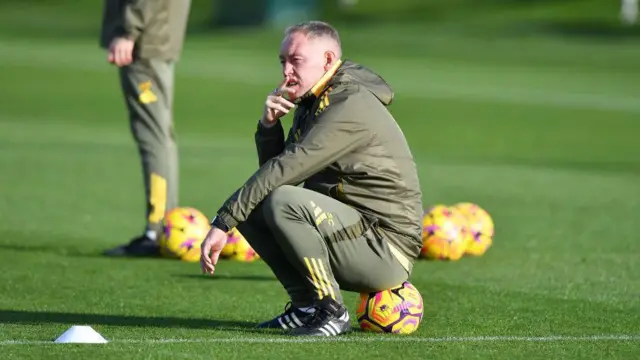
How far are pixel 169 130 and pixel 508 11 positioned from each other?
4757cm

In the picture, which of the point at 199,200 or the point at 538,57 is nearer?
the point at 199,200

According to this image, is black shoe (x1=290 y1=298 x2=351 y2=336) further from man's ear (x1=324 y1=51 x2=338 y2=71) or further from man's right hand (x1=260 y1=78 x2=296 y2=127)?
man's ear (x1=324 y1=51 x2=338 y2=71)

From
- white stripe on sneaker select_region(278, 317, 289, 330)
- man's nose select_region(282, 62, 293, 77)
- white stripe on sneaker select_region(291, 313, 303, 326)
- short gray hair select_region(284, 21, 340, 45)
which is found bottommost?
white stripe on sneaker select_region(278, 317, 289, 330)

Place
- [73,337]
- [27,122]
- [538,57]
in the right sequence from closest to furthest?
[73,337] < [27,122] < [538,57]

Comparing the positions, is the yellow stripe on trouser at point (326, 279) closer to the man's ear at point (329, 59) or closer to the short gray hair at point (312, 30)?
the man's ear at point (329, 59)

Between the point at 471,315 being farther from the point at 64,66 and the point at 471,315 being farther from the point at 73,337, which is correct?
the point at 64,66

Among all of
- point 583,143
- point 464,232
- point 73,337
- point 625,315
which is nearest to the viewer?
point 73,337

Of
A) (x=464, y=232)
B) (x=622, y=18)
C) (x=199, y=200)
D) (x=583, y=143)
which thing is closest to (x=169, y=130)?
(x=464, y=232)

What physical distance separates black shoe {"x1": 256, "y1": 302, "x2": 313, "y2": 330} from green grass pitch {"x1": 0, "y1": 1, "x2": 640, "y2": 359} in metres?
0.14

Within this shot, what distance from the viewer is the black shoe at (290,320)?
23.2 feet

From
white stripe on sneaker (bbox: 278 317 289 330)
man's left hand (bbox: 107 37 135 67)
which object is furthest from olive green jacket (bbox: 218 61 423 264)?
man's left hand (bbox: 107 37 135 67)

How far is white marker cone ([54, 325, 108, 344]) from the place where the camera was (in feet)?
21.6

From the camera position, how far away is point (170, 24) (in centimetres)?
1030

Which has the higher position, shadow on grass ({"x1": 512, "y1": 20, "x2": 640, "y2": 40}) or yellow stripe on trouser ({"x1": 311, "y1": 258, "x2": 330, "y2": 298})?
yellow stripe on trouser ({"x1": 311, "y1": 258, "x2": 330, "y2": 298})
